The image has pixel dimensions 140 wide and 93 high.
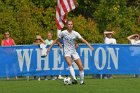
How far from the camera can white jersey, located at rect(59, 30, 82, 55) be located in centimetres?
1959

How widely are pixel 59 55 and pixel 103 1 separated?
48.5 feet

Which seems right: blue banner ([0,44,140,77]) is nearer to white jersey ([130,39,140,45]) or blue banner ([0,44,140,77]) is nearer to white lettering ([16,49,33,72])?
white lettering ([16,49,33,72])

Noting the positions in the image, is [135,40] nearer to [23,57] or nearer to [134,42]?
[134,42]

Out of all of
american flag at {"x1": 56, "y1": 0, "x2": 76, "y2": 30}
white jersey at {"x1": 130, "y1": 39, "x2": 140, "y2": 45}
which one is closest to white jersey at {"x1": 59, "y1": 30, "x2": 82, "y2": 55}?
american flag at {"x1": 56, "y1": 0, "x2": 76, "y2": 30}

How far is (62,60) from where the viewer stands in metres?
24.1

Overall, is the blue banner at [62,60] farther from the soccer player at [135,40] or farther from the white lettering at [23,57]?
the soccer player at [135,40]

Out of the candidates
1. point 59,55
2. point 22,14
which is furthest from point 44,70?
point 22,14

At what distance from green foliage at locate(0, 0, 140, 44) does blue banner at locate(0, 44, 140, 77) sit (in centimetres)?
868

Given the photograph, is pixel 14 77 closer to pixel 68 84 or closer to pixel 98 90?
pixel 68 84

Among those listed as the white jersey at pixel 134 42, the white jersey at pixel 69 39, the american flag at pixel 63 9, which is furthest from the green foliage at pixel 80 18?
the white jersey at pixel 69 39

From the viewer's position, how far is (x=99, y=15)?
38.2m

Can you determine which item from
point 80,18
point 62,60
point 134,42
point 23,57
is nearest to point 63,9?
point 62,60

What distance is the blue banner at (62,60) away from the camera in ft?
78.0

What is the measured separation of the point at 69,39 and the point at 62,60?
4527mm
